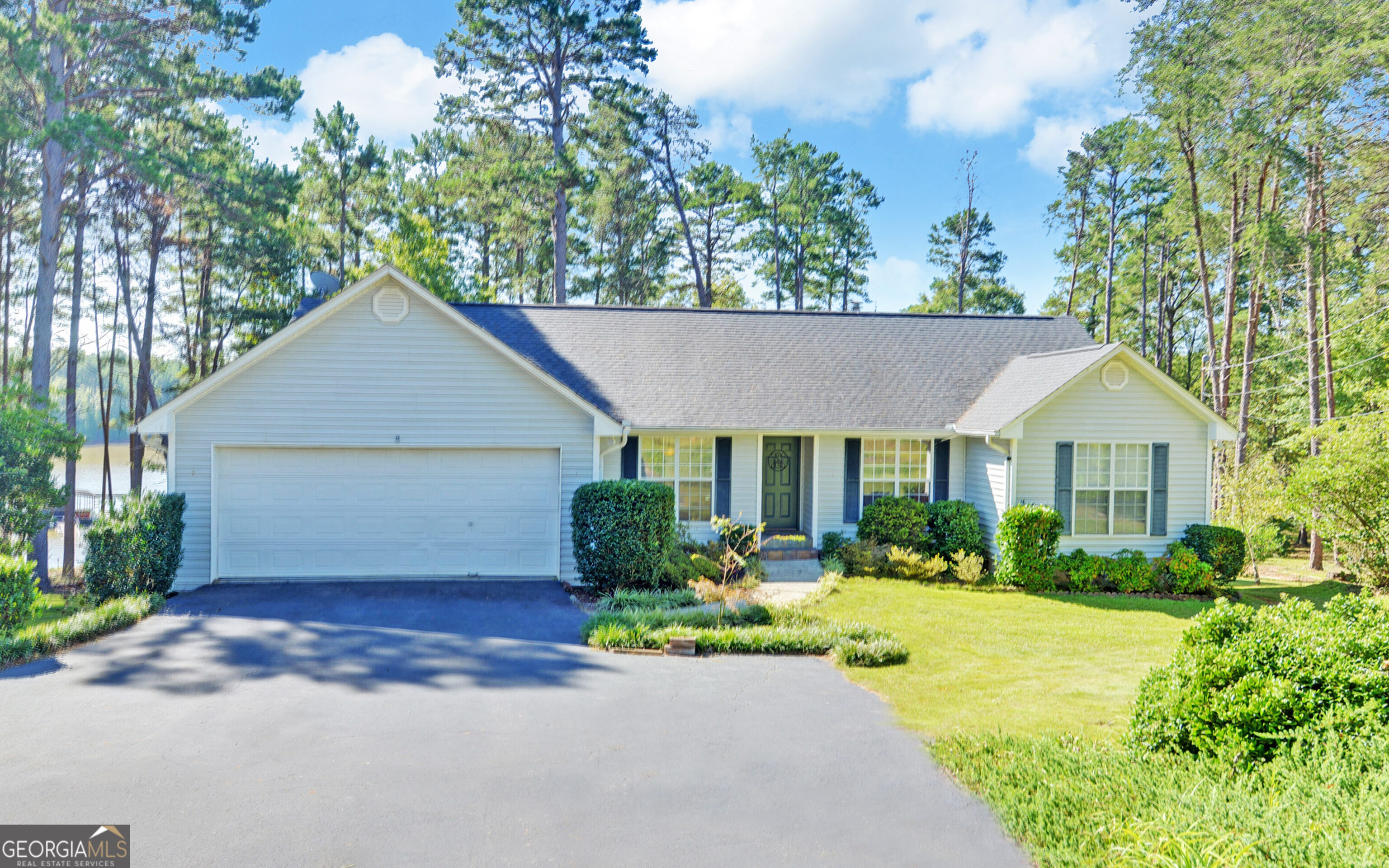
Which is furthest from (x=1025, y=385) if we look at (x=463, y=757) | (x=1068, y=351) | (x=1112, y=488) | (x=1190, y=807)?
(x=463, y=757)

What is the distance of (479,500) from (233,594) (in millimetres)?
3702

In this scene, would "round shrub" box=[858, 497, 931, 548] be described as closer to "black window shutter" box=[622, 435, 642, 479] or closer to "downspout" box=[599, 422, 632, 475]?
"black window shutter" box=[622, 435, 642, 479]

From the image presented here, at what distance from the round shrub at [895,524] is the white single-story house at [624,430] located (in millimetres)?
Answer: 480

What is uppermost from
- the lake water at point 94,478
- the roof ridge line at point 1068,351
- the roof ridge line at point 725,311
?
the roof ridge line at point 725,311

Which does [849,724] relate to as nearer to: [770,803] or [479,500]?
[770,803]

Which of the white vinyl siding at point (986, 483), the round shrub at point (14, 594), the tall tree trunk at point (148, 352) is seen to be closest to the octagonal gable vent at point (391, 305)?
the round shrub at point (14, 594)

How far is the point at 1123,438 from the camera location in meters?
13.9

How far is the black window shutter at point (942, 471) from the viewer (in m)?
15.2

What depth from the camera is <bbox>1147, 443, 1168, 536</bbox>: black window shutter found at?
1404 centimetres

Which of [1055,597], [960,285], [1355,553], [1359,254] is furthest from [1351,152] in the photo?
[960,285]

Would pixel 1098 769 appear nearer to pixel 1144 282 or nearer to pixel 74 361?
pixel 1144 282

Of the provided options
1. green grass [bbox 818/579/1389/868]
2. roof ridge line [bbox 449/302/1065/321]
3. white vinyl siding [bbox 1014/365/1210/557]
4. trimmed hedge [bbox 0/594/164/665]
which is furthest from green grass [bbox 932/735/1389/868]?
roof ridge line [bbox 449/302/1065/321]

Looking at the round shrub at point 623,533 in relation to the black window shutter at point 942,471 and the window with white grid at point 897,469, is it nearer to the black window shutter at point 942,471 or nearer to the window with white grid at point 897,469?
the window with white grid at point 897,469

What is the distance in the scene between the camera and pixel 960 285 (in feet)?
111
